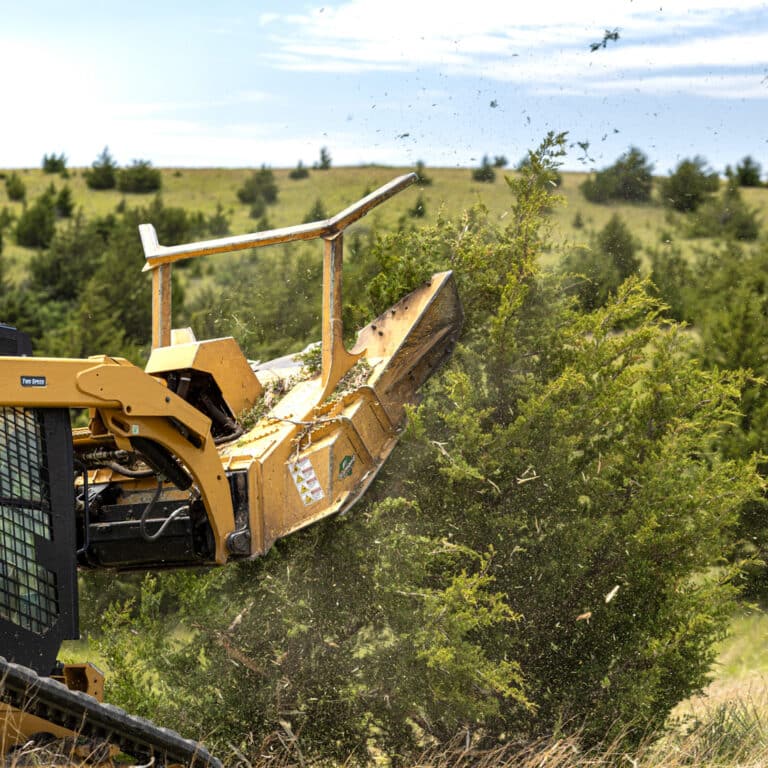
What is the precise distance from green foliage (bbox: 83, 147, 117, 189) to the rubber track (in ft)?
198

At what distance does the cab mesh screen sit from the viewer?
16.7 ft

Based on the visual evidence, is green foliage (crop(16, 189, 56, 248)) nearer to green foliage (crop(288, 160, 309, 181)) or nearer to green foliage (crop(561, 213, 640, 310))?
green foliage (crop(288, 160, 309, 181))

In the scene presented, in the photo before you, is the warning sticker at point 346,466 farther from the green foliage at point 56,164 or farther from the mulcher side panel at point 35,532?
the green foliage at point 56,164

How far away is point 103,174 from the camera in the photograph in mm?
62875

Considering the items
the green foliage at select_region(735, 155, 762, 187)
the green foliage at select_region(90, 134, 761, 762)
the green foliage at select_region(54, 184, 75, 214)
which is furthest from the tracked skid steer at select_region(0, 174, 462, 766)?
the green foliage at select_region(54, 184, 75, 214)

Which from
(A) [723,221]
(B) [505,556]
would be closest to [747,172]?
(A) [723,221]

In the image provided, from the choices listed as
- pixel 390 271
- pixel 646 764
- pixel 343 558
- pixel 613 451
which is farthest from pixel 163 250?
pixel 646 764

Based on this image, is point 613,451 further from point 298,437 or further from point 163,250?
point 163,250

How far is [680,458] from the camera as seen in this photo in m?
7.57

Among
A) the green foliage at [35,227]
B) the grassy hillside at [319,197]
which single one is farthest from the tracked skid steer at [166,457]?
the green foliage at [35,227]

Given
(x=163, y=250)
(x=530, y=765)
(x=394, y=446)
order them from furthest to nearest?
1. (x=163, y=250)
2. (x=394, y=446)
3. (x=530, y=765)

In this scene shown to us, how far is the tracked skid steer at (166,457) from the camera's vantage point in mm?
5105

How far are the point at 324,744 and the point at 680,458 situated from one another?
9.76 ft

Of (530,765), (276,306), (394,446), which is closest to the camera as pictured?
(530,765)
